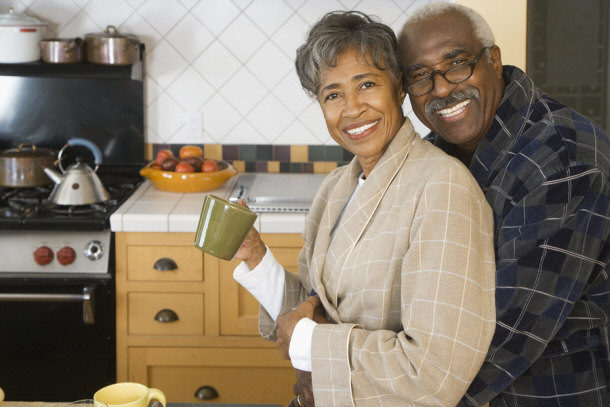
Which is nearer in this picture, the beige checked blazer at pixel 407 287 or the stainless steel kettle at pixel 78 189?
the beige checked blazer at pixel 407 287

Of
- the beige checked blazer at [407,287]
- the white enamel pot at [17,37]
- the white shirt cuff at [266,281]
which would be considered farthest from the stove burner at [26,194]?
the beige checked blazer at [407,287]

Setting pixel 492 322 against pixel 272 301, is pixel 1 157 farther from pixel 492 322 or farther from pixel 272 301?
pixel 492 322

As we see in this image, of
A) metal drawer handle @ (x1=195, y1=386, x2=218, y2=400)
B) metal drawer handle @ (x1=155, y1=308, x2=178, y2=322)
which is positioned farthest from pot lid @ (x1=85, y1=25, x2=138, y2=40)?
metal drawer handle @ (x1=195, y1=386, x2=218, y2=400)

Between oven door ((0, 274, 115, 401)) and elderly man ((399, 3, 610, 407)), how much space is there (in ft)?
5.18

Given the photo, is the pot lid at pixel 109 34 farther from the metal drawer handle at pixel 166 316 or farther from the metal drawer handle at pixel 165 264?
the metal drawer handle at pixel 166 316

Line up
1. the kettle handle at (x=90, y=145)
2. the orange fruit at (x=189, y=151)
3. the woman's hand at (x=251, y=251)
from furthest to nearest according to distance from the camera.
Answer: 1. the kettle handle at (x=90, y=145)
2. the orange fruit at (x=189, y=151)
3. the woman's hand at (x=251, y=251)

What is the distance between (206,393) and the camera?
2.82 metres

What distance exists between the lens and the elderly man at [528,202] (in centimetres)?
131

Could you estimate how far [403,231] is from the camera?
53.7 inches

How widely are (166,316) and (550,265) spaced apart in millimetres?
1749

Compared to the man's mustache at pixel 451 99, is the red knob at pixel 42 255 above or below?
below

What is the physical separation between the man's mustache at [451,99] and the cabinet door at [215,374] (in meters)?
1.47

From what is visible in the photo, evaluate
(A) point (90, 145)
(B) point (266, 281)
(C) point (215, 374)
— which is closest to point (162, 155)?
(A) point (90, 145)

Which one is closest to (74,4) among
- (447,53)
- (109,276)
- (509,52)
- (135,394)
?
(109,276)
